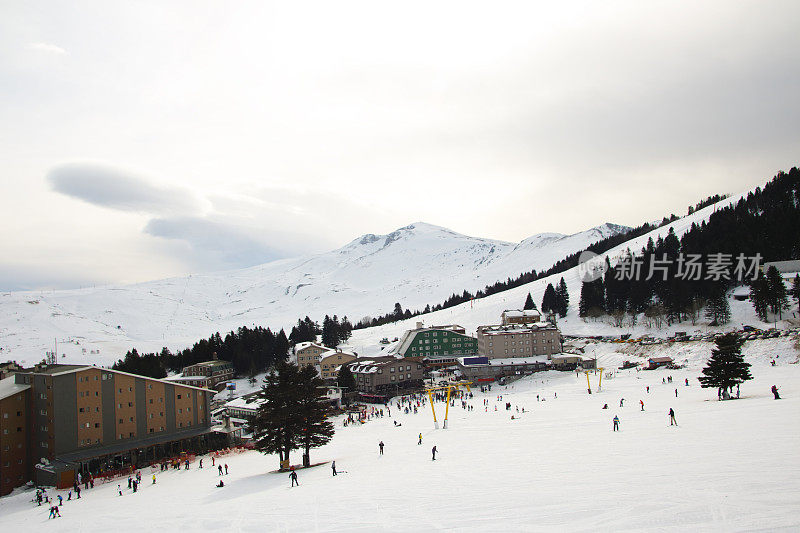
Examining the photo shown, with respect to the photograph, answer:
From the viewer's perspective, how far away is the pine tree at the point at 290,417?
96.3 ft

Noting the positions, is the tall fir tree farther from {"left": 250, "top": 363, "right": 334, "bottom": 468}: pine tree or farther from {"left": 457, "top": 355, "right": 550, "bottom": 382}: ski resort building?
{"left": 250, "top": 363, "right": 334, "bottom": 468}: pine tree

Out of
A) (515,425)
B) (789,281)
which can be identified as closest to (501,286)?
(789,281)

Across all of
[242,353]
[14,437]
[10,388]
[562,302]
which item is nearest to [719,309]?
[562,302]

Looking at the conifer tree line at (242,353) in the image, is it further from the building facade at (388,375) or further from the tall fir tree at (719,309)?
the tall fir tree at (719,309)

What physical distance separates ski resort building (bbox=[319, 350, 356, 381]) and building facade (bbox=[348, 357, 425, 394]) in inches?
298

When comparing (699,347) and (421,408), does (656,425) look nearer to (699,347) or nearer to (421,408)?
(421,408)

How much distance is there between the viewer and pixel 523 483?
57.5 ft

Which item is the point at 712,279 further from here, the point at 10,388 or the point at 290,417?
the point at 10,388

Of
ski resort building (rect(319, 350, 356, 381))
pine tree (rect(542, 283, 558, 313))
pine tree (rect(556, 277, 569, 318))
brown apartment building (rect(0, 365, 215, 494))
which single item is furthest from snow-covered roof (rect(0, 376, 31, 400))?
pine tree (rect(542, 283, 558, 313))

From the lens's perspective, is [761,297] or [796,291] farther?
[761,297]

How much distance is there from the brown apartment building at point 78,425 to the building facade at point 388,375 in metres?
28.7

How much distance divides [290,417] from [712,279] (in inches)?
3153

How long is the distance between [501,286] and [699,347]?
10567 cm

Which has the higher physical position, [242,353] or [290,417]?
[242,353]
